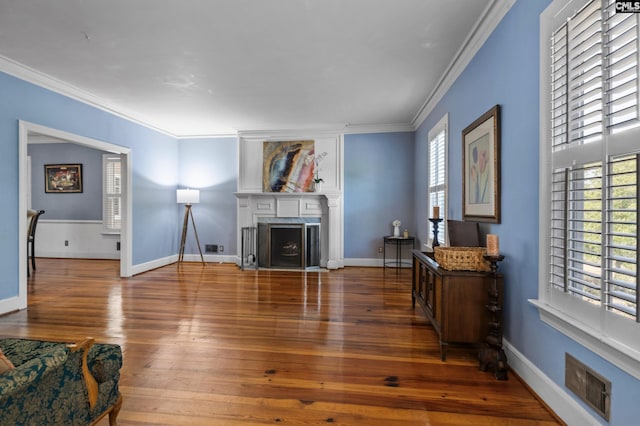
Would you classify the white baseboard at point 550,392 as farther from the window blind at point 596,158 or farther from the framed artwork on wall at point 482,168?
the framed artwork on wall at point 482,168

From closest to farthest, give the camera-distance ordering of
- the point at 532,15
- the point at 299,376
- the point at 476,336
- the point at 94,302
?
the point at 532,15 < the point at 299,376 < the point at 476,336 < the point at 94,302

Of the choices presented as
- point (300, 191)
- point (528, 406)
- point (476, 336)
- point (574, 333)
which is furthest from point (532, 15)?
point (300, 191)

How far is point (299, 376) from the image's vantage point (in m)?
2.08

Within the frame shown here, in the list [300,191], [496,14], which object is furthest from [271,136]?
[496,14]

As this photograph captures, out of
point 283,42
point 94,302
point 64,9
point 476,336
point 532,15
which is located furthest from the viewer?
point 94,302

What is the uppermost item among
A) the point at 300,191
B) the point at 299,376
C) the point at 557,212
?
the point at 300,191

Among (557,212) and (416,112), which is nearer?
(557,212)

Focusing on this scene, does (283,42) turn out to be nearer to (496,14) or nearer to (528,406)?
(496,14)

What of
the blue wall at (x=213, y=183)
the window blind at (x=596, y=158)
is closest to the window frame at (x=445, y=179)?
the window blind at (x=596, y=158)

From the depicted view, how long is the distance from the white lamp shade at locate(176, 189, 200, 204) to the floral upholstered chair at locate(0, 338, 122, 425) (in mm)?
4607

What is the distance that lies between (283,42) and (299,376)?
287 centimetres

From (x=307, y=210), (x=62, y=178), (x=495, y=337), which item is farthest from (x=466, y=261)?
(x=62, y=178)

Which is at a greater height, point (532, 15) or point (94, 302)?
point (532, 15)

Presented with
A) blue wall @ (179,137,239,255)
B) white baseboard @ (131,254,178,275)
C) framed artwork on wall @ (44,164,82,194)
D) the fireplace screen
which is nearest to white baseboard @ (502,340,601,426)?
the fireplace screen
